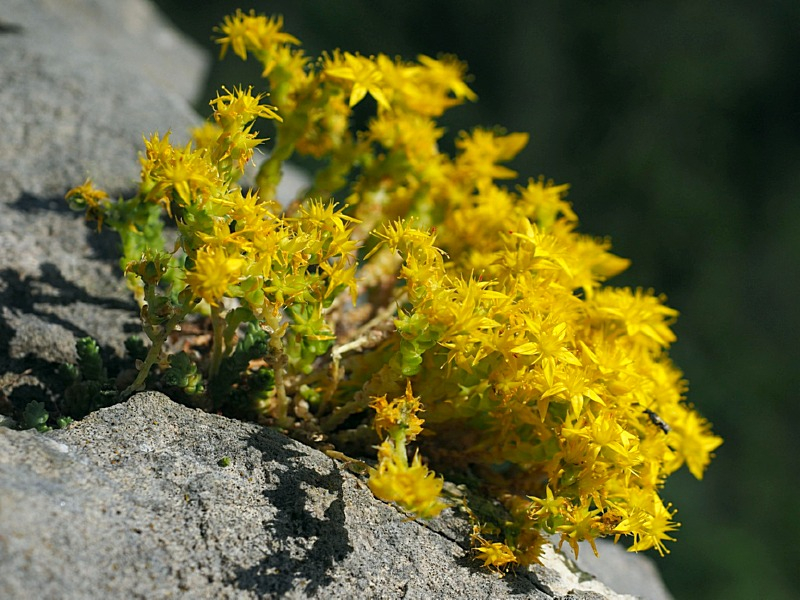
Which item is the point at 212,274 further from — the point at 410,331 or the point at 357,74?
the point at 357,74

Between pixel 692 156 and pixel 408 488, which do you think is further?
pixel 692 156

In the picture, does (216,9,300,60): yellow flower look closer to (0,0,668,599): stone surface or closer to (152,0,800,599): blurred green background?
(0,0,668,599): stone surface

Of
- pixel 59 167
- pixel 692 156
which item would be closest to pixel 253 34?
pixel 59 167

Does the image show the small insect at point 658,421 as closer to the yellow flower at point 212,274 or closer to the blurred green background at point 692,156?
the yellow flower at point 212,274

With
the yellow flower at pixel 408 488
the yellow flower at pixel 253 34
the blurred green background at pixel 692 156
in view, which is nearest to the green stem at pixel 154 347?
the yellow flower at pixel 408 488

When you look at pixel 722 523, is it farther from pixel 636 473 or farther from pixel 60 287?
pixel 60 287

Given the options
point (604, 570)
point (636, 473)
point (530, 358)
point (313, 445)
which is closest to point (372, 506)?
point (313, 445)

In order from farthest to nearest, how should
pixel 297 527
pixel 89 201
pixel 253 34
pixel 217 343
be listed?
1. pixel 253 34
2. pixel 89 201
3. pixel 217 343
4. pixel 297 527
